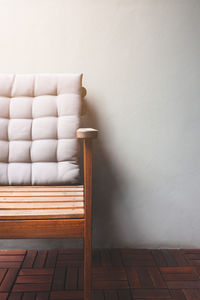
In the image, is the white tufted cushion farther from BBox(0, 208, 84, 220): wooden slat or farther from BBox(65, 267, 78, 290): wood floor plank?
BBox(65, 267, 78, 290): wood floor plank

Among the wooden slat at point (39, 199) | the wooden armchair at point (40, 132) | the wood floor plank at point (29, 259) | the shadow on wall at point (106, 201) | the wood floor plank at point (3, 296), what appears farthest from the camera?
the shadow on wall at point (106, 201)

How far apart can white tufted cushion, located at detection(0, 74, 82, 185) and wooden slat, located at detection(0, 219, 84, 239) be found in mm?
373

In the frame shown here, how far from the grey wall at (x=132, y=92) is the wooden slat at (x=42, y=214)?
2.00 ft

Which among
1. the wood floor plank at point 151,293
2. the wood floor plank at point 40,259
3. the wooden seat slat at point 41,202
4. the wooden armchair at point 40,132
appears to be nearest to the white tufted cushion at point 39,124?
the wooden armchair at point 40,132

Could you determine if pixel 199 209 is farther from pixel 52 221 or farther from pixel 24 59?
pixel 24 59

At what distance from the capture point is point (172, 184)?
1421 mm

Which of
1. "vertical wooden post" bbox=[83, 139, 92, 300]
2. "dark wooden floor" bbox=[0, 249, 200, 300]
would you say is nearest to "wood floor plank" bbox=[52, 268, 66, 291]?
"dark wooden floor" bbox=[0, 249, 200, 300]

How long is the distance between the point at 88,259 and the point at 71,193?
282 millimetres

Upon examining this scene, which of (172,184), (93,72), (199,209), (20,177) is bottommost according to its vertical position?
(199,209)

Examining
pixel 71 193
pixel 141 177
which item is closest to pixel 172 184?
pixel 141 177

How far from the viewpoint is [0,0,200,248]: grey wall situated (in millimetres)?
1312

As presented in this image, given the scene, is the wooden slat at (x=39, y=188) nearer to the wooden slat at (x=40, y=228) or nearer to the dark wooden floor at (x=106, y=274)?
the wooden slat at (x=40, y=228)

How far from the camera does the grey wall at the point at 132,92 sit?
131cm

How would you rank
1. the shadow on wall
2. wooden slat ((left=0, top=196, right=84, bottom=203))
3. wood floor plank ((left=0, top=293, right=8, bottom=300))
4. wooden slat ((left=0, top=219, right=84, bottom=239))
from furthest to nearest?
the shadow on wall
wood floor plank ((left=0, top=293, right=8, bottom=300))
wooden slat ((left=0, top=196, right=84, bottom=203))
wooden slat ((left=0, top=219, right=84, bottom=239))
